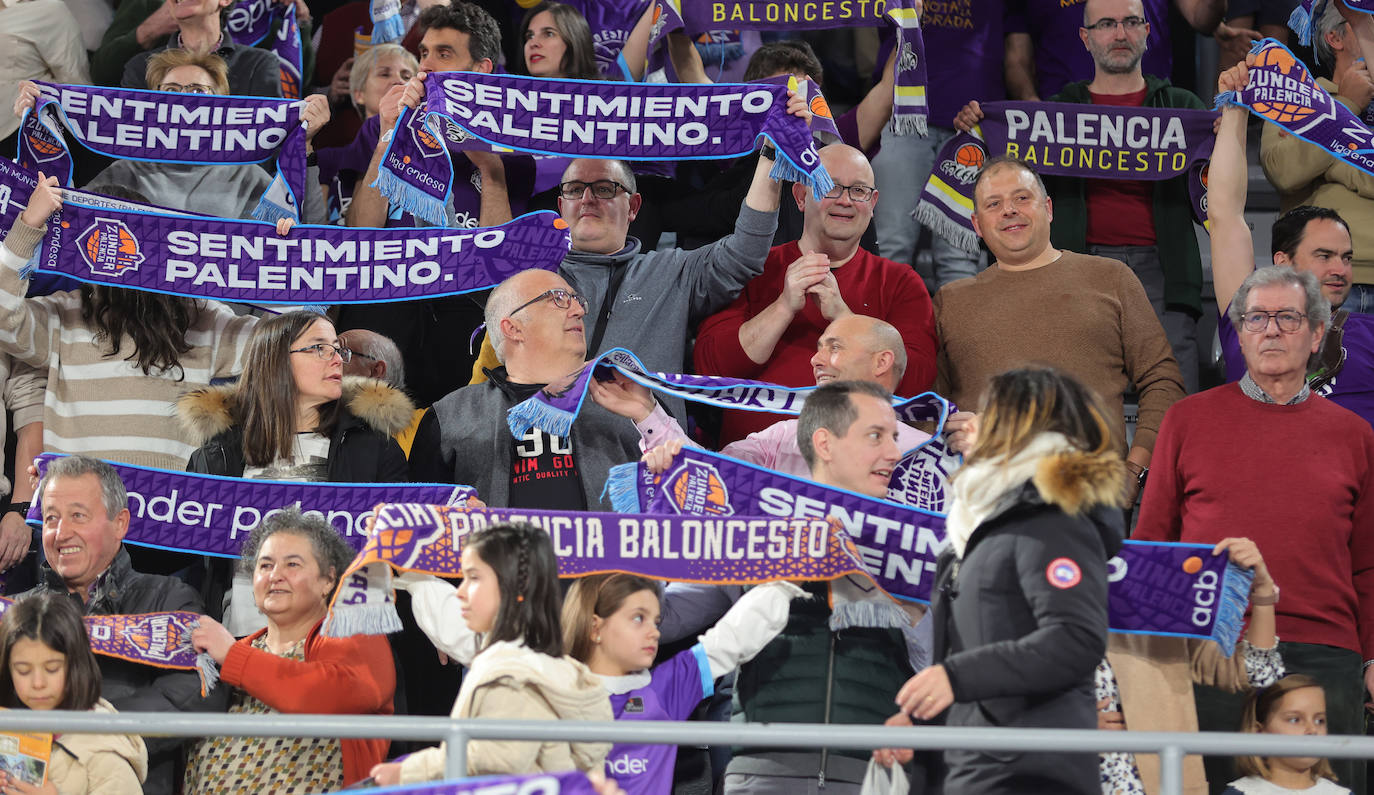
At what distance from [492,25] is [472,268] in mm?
1478

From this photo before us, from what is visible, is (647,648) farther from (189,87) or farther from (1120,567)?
(189,87)

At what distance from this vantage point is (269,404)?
5.63 meters

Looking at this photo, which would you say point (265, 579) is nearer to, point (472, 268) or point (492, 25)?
point (472, 268)

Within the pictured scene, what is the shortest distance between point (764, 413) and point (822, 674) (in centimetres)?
159

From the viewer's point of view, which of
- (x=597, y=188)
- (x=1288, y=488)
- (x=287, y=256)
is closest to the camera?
(x=1288, y=488)

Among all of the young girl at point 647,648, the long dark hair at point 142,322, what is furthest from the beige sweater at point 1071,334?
the long dark hair at point 142,322

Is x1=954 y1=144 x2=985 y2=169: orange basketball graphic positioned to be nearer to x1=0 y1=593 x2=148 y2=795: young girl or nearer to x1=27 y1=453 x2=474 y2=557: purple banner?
x1=27 y1=453 x2=474 y2=557: purple banner

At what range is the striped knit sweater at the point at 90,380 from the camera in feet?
19.9

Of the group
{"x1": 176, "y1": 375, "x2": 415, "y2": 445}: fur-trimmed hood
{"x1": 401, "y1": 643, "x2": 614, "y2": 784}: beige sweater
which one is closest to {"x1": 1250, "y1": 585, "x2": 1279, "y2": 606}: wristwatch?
{"x1": 401, "y1": 643, "x2": 614, "y2": 784}: beige sweater

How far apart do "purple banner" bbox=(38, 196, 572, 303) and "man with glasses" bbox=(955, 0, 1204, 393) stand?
233 centimetres

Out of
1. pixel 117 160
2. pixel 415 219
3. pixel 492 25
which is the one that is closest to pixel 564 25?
pixel 492 25

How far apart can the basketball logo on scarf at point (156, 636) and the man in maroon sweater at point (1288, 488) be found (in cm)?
281

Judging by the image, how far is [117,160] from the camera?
7574 millimetres

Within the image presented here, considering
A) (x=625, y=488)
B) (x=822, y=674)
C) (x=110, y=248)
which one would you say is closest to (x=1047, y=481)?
(x=822, y=674)
